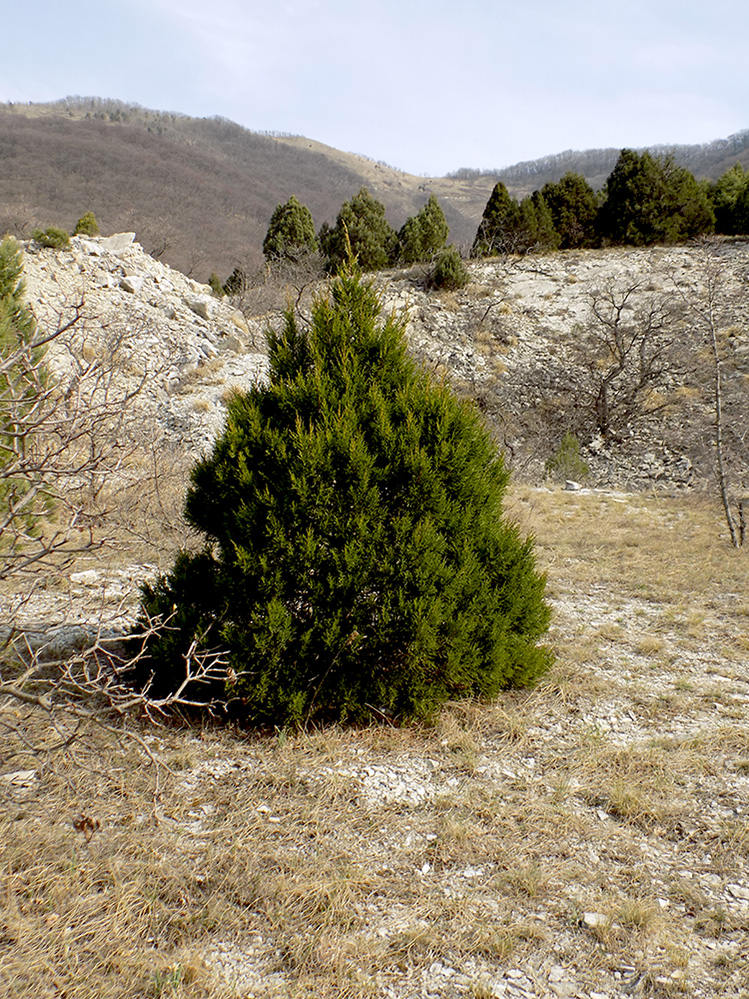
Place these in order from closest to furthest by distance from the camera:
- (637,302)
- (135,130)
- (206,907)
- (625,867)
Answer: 1. (206,907)
2. (625,867)
3. (637,302)
4. (135,130)

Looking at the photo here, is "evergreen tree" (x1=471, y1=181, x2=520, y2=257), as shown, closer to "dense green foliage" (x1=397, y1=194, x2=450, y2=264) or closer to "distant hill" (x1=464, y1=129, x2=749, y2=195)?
"dense green foliage" (x1=397, y1=194, x2=450, y2=264)

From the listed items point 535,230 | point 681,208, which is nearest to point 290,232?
point 535,230

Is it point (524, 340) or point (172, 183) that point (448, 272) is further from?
point (172, 183)

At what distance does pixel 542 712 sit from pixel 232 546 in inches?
86.2

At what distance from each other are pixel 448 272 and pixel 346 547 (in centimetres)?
2062

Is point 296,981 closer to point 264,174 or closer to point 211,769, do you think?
point 211,769

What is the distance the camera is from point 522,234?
2531 cm

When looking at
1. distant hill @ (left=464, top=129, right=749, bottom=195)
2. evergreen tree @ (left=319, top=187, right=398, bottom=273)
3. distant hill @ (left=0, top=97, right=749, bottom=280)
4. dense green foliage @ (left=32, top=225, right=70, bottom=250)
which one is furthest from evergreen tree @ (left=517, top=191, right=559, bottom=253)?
distant hill @ (left=464, top=129, right=749, bottom=195)

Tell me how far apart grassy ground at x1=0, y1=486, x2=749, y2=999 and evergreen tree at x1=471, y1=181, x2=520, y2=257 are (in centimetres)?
2439

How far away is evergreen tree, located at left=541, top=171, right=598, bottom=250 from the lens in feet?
86.4

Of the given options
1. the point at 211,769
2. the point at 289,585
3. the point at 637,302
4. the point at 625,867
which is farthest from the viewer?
the point at 637,302

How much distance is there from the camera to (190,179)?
54.7m

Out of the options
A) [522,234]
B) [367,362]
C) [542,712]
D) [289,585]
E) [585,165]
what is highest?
[585,165]

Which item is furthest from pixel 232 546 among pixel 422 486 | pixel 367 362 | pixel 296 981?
pixel 296 981
